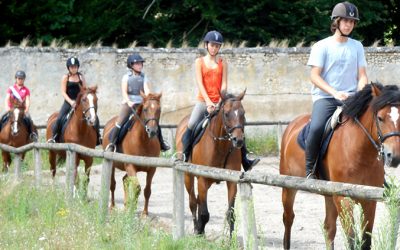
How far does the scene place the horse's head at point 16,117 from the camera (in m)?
21.3

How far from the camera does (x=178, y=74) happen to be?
2786 centimetres

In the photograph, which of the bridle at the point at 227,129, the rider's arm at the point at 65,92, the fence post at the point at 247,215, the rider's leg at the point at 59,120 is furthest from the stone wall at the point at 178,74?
the fence post at the point at 247,215

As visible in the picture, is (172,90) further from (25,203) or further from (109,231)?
(109,231)

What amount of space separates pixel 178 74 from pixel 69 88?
985 centimetres

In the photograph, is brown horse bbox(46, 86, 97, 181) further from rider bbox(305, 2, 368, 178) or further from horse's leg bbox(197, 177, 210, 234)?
rider bbox(305, 2, 368, 178)

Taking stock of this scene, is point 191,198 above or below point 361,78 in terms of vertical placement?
below

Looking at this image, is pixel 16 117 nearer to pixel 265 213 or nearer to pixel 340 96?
pixel 265 213

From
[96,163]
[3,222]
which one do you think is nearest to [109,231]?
[3,222]

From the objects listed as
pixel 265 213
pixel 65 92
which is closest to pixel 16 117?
pixel 65 92

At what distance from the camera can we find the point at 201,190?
39.3 ft

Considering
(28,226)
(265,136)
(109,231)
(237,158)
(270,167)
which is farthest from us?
(265,136)

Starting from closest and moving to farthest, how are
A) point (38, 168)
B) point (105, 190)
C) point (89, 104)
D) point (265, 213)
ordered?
1. point (105, 190)
2. point (265, 213)
3. point (38, 168)
4. point (89, 104)

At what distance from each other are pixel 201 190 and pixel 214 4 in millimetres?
24457

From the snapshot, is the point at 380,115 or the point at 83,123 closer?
the point at 380,115
